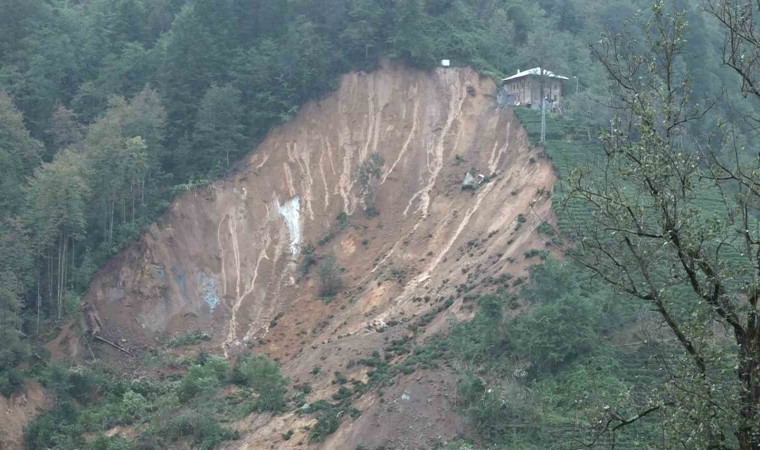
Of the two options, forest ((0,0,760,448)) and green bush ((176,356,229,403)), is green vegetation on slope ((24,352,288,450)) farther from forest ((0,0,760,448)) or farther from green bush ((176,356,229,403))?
forest ((0,0,760,448))

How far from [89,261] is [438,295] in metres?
14.8

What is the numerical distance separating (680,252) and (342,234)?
109 feet

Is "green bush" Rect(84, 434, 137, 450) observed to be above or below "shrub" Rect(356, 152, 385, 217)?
below

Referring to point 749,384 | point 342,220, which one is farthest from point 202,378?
point 749,384

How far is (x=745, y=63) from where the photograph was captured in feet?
30.9

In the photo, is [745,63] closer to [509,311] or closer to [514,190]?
[509,311]

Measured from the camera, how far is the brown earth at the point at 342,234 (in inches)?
1403

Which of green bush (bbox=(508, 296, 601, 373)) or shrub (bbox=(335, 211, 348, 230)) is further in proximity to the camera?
shrub (bbox=(335, 211, 348, 230))

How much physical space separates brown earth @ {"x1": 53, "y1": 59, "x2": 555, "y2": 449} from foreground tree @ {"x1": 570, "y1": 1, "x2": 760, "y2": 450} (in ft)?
68.0

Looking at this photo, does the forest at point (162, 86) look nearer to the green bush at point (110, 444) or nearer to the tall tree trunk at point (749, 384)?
the green bush at point (110, 444)

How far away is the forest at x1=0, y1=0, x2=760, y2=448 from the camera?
3850cm

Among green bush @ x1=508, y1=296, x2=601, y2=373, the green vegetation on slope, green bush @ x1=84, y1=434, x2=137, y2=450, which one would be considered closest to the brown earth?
the green vegetation on slope

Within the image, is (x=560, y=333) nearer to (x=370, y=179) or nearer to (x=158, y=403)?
(x=158, y=403)

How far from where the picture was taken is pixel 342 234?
4178 centimetres
